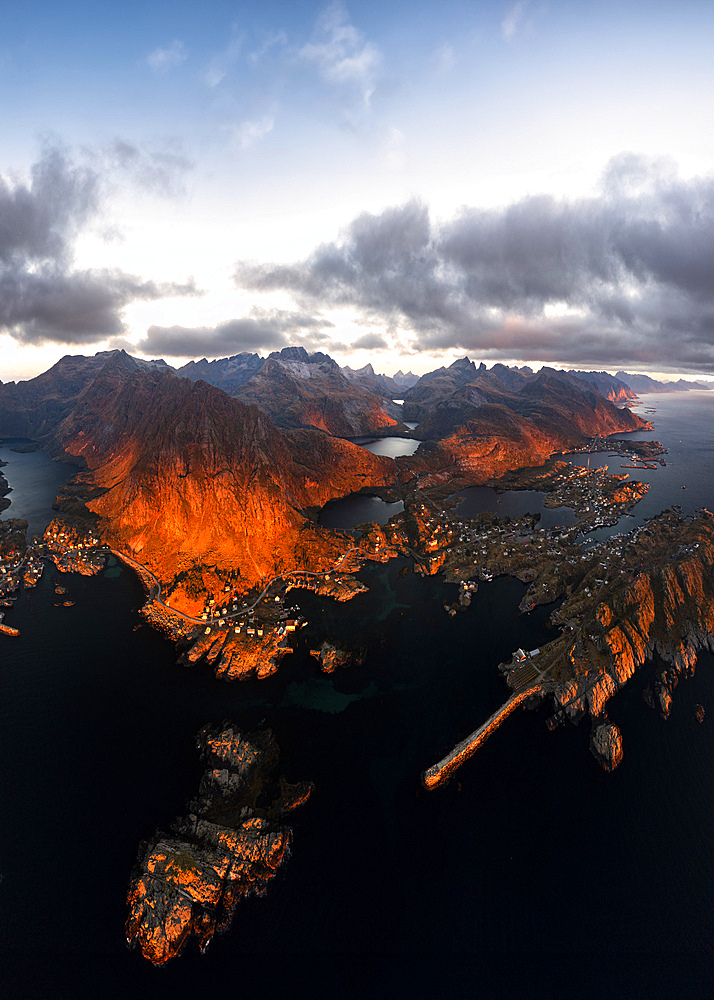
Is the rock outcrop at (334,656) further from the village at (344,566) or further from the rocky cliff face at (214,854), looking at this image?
the rocky cliff face at (214,854)

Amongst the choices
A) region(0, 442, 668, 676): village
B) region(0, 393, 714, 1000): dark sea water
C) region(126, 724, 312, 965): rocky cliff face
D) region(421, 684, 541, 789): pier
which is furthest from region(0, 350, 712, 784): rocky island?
region(126, 724, 312, 965): rocky cliff face

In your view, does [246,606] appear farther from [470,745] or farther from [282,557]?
[470,745]

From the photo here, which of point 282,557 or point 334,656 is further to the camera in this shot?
point 282,557

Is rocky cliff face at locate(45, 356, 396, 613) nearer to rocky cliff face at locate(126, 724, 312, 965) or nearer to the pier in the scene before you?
rocky cliff face at locate(126, 724, 312, 965)

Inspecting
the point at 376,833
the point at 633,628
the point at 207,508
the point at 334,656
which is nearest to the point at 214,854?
the point at 376,833

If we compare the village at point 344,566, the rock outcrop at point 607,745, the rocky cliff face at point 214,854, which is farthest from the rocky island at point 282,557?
the rocky cliff face at point 214,854

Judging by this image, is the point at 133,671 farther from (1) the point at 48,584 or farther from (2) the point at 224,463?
(2) the point at 224,463
